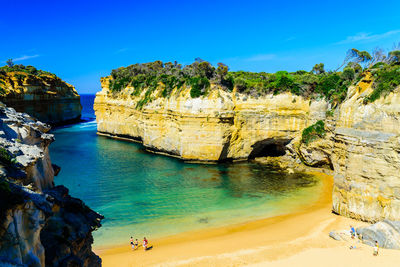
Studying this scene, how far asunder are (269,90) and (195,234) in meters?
17.8

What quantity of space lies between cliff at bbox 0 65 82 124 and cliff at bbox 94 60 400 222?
23.5 metres

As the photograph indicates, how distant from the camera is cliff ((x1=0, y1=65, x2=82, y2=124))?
47156 mm

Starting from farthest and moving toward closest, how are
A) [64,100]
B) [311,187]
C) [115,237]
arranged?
[64,100] → [311,187] → [115,237]

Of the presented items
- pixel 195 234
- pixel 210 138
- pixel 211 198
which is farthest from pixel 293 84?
pixel 195 234

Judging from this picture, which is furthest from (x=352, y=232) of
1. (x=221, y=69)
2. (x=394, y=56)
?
(x=221, y=69)

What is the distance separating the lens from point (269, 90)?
28.1m

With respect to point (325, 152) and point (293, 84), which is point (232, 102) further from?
point (325, 152)

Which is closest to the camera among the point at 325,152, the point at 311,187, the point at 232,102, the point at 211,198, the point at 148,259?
the point at 148,259

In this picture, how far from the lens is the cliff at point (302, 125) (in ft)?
47.5

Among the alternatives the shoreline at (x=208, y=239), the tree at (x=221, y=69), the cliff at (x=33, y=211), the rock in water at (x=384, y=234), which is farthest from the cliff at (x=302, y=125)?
the cliff at (x=33, y=211)

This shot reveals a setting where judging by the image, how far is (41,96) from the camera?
5372cm

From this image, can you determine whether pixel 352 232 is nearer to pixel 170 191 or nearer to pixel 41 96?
pixel 170 191

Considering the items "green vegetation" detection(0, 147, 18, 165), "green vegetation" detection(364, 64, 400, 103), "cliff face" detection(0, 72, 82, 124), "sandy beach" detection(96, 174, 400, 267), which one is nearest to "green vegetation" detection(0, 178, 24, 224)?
"green vegetation" detection(0, 147, 18, 165)

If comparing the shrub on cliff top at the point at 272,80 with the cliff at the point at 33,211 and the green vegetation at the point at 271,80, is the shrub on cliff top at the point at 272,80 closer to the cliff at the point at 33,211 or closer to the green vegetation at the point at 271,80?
the green vegetation at the point at 271,80
